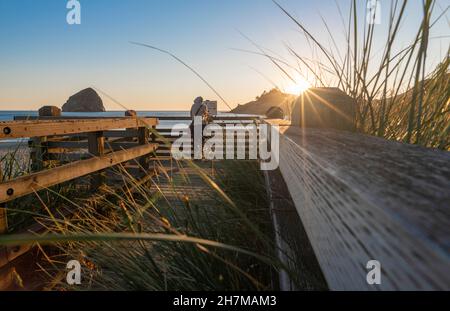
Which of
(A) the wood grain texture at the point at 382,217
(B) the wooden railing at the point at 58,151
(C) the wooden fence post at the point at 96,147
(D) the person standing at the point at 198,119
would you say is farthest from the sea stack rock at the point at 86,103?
(A) the wood grain texture at the point at 382,217

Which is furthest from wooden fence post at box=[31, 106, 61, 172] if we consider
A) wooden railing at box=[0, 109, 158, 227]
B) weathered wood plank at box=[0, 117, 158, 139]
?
weathered wood plank at box=[0, 117, 158, 139]

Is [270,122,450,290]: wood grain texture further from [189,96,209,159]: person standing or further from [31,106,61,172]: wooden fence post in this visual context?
[189,96,209,159]: person standing

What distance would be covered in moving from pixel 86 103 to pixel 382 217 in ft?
325

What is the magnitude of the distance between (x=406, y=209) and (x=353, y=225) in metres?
0.08

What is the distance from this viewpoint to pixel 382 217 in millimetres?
301

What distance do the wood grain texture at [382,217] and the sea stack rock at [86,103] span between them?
310 ft

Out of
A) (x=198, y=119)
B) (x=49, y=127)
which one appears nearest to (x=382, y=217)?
(x=49, y=127)

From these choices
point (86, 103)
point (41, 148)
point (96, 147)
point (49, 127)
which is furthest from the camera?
point (86, 103)

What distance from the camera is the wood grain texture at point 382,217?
0.25 metres

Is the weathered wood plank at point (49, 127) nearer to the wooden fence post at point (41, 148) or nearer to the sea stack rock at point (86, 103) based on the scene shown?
the wooden fence post at point (41, 148)

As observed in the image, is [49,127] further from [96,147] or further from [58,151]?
[58,151]

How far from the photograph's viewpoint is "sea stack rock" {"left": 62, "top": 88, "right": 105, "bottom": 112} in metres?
88.6
